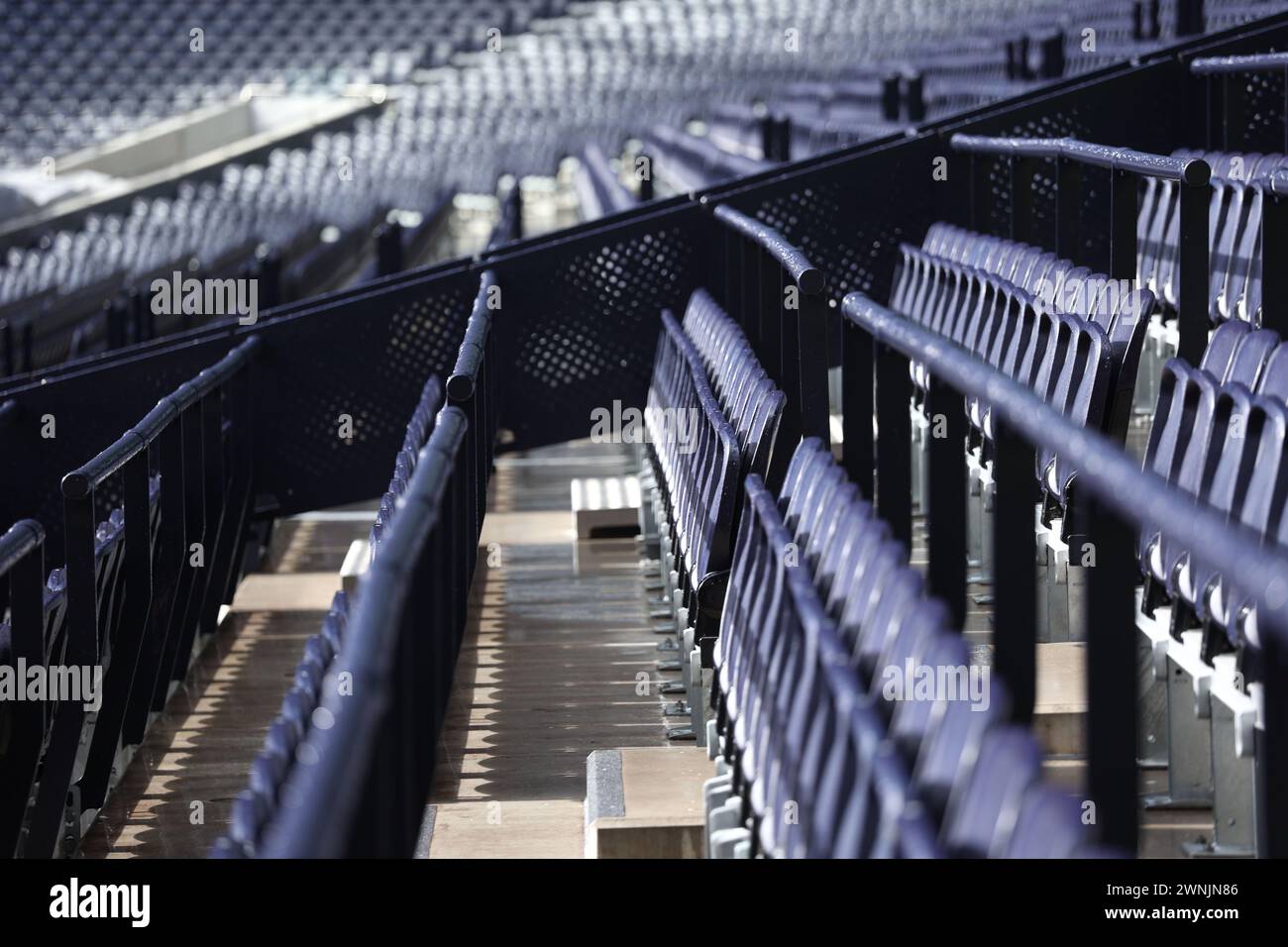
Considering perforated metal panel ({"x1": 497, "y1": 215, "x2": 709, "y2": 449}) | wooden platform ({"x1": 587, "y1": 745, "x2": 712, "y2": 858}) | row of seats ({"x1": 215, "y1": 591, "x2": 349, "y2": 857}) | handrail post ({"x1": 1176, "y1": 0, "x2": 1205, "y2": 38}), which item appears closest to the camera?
row of seats ({"x1": 215, "y1": 591, "x2": 349, "y2": 857})

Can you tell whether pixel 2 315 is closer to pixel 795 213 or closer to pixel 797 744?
pixel 795 213

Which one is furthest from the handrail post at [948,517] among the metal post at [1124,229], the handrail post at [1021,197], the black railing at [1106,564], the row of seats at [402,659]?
the handrail post at [1021,197]

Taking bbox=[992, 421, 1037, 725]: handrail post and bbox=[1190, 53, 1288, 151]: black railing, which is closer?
bbox=[992, 421, 1037, 725]: handrail post

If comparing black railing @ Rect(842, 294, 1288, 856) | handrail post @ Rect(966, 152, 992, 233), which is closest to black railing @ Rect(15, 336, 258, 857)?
black railing @ Rect(842, 294, 1288, 856)

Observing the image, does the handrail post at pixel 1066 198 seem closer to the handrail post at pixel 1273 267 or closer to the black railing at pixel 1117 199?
the black railing at pixel 1117 199

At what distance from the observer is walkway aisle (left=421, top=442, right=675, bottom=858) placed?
2803mm

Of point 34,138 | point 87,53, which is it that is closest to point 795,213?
point 34,138

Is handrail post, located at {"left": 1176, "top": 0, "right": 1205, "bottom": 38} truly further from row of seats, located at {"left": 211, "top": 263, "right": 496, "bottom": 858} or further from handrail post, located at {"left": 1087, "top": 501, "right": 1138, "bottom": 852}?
handrail post, located at {"left": 1087, "top": 501, "right": 1138, "bottom": 852}

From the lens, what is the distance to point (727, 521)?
2594mm

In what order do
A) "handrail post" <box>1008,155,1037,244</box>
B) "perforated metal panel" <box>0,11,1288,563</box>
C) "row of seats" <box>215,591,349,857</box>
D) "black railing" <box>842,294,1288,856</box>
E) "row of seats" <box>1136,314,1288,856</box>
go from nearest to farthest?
"black railing" <box>842,294,1288,856</box> < "row of seats" <box>215,591,349,857</box> < "row of seats" <box>1136,314,1288,856</box> < "handrail post" <box>1008,155,1037,244</box> < "perforated metal panel" <box>0,11,1288,563</box>

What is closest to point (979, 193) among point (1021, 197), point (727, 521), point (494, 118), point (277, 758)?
point (1021, 197)

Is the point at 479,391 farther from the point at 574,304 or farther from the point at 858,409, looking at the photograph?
the point at 574,304

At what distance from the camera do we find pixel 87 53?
21.0 metres

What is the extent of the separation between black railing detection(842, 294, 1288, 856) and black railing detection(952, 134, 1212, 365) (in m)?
1.27
